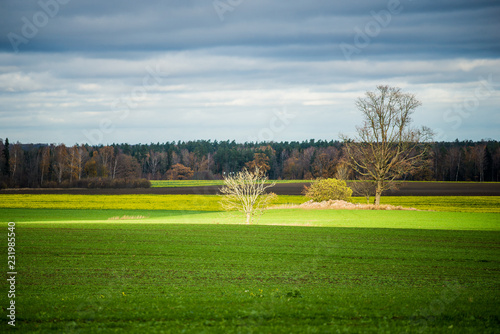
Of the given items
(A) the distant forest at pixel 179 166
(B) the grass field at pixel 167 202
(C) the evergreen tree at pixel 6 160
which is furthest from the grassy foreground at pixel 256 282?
(C) the evergreen tree at pixel 6 160

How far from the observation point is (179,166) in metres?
149

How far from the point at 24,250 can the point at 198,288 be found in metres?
12.3

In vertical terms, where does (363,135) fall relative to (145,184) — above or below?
above

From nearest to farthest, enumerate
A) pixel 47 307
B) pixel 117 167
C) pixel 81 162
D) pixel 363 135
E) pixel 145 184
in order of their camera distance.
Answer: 1. pixel 47 307
2. pixel 363 135
3. pixel 145 184
4. pixel 81 162
5. pixel 117 167

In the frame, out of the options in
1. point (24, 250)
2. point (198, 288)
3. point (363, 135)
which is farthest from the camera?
point (363, 135)

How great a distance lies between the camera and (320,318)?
10133 mm

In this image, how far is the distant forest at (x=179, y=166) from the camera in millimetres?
115000

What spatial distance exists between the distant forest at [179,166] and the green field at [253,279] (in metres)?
77.0

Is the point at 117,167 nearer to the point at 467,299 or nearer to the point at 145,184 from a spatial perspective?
the point at 145,184

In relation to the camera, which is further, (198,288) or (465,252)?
(465,252)

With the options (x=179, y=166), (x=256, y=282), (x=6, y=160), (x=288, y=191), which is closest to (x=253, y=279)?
(x=256, y=282)

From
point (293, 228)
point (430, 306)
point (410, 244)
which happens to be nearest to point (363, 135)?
point (293, 228)

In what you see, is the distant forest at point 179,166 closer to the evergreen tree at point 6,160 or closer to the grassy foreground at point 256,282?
the evergreen tree at point 6,160

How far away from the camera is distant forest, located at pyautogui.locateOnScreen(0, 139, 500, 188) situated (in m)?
115
